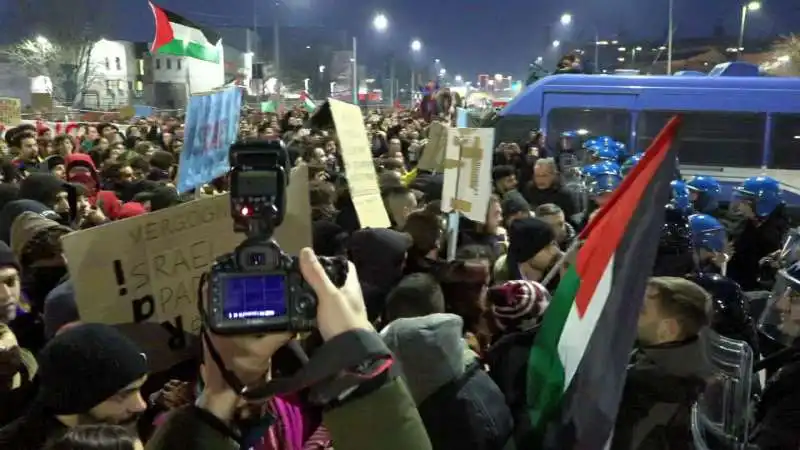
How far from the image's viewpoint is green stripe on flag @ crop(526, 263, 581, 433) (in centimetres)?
274

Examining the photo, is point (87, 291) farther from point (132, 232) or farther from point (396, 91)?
point (396, 91)

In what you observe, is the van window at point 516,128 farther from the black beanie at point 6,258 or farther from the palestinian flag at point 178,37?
the black beanie at point 6,258

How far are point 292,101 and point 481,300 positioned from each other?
44.3m

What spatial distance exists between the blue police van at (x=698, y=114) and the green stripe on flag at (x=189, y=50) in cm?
896

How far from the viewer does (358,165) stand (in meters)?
5.32

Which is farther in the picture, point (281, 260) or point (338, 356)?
point (281, 260)

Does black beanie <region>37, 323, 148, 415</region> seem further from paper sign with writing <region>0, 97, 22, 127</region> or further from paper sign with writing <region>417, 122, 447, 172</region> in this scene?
paper sign with writing <region>0, 97, 22, 127</region>

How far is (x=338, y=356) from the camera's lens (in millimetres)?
1435

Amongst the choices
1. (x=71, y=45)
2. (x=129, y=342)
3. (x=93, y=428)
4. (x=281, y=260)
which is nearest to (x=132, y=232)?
(x=129, y=342)

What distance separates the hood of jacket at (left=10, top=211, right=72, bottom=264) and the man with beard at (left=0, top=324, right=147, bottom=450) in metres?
2.20

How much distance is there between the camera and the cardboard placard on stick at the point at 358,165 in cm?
518

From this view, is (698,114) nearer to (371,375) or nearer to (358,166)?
(358,166)

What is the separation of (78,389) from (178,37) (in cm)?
452

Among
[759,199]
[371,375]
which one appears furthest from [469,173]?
[371,375]
